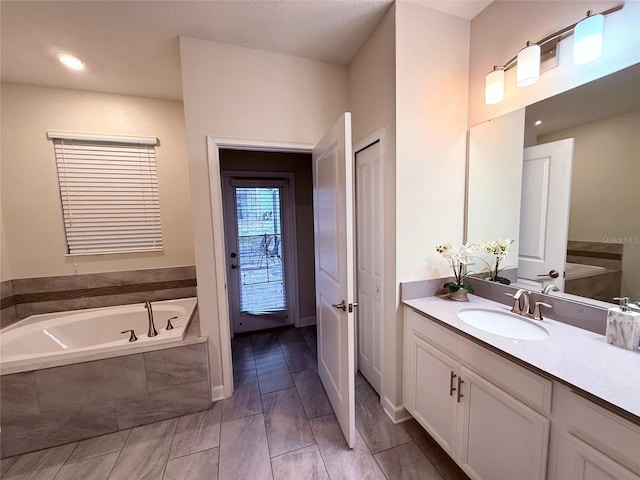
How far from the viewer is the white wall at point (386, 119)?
1.58 metres

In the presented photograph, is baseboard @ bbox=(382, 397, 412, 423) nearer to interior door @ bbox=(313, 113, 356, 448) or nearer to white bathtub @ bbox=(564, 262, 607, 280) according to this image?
interior door @ bbox=(313, 113, 356, 448)

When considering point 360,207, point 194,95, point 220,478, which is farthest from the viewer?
point 360,207

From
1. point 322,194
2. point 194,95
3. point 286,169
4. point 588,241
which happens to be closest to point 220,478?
point 322,194

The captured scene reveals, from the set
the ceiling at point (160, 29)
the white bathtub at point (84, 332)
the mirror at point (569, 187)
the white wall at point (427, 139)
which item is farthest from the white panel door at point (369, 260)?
the white bathtub at point (84, 332)

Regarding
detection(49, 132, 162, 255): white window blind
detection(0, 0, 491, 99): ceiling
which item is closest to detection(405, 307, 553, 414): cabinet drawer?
detection(0, 0, 491, 99): ceiling

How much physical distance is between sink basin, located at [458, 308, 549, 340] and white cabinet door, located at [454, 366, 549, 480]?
31 centimetres

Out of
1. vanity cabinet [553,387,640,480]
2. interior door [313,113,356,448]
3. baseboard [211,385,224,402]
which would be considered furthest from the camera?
baseboard [211,385,224,402]

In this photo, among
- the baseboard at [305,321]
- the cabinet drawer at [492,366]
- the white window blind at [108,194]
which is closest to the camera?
the cabinet drawer at [492,366]

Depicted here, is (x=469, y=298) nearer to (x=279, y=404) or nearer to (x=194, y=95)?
(x=279, y=404)

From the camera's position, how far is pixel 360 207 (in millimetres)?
2059

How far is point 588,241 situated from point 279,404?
7.01 feet

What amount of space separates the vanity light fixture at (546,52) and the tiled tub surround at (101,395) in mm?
2537

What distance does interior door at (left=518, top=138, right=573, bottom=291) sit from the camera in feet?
4.26

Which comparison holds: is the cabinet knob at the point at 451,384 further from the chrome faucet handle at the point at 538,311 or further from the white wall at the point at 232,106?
the white wall at the point at 232,106
